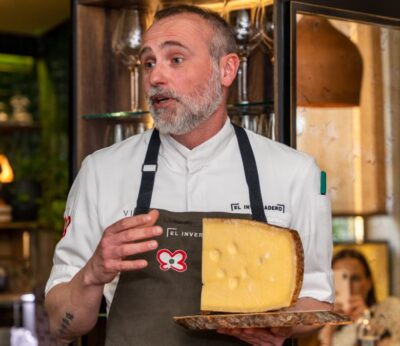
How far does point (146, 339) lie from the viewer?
85.0 inches

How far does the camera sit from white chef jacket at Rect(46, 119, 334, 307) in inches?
87.9

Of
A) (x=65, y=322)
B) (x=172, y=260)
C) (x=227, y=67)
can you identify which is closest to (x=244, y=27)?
(x=227, y=67)

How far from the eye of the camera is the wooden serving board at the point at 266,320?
1839 mm

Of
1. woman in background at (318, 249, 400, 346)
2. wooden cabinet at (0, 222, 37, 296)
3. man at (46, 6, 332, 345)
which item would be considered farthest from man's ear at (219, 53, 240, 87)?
wooden cabinet at (0, 222, 37, 296)

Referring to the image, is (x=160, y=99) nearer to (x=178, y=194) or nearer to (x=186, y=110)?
(x=186, y=110)

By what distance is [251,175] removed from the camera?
2.26 m

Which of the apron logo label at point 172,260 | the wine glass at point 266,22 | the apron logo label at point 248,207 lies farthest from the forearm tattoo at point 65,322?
the wine glass at point 266,22

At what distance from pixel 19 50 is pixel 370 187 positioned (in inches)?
193

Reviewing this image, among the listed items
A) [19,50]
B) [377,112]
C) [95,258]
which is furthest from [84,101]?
[19,50]

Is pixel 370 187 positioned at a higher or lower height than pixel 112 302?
higher

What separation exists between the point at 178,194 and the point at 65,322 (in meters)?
0.41

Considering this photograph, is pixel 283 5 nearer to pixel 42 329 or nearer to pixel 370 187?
pixel 370 187

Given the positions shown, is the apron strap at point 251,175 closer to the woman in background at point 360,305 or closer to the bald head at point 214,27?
the bald head at point 214,27

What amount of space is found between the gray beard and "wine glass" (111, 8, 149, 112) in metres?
0.83
